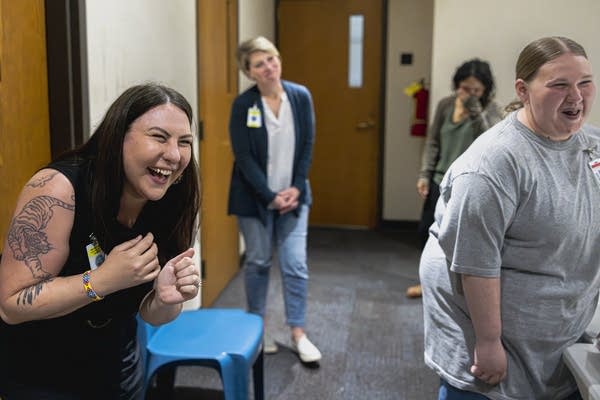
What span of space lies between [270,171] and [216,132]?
33.3 inches

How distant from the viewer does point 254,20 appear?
4.38 metres

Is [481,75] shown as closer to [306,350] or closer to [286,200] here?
[286,200]

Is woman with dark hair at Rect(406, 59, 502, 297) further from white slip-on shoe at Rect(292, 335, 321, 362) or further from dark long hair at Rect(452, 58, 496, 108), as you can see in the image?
white slip-on shoe at Rect(292, 335, 321, 362)

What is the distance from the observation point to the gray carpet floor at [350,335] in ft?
8.20

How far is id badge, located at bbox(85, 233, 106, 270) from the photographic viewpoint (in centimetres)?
118

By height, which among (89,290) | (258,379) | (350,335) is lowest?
(350,335)

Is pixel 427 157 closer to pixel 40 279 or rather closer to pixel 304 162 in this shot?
pixel 304 162

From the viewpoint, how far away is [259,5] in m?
4.54

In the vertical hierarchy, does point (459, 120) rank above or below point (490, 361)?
above

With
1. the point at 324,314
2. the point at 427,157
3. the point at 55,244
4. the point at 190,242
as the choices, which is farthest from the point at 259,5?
the point at 55,244

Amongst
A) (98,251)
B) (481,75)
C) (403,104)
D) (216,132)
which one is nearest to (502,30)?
(481,75)

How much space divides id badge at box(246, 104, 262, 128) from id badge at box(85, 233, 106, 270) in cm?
152

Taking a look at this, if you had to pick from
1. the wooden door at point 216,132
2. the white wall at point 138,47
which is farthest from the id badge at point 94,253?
the wooden door at point 216,132

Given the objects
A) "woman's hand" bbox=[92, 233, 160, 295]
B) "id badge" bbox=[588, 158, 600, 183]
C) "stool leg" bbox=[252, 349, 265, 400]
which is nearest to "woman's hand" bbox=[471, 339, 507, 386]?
"id badge" bbox=[588, 158, 600, 183]
